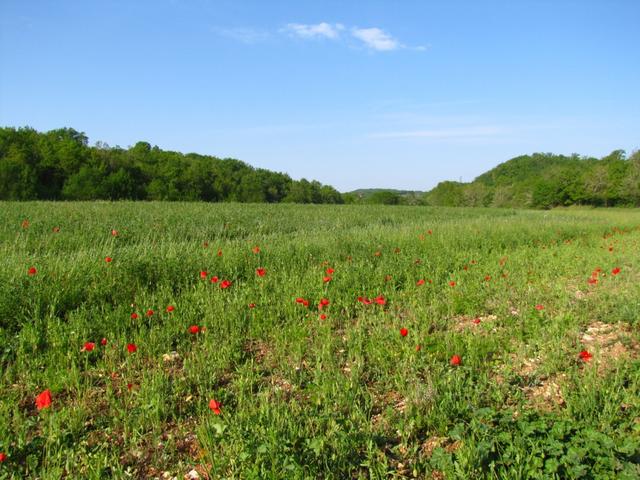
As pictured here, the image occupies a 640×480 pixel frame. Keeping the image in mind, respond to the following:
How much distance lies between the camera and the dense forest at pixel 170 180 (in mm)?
46125

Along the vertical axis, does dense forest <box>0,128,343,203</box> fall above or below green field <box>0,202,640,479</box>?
above

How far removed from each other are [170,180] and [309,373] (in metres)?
64.2

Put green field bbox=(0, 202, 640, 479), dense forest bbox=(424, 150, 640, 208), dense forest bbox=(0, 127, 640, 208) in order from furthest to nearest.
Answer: dense forest bbox=(424, 150, 640, 208) < dense forest bbox=(0, 127, 640, 208) < green field bbox=(0, 202, 640, 479)

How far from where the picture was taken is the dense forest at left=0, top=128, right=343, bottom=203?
1711 inches

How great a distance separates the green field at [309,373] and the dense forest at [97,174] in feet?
93.7

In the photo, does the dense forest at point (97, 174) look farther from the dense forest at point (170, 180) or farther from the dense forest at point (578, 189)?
the dense forest at point (578, 189)

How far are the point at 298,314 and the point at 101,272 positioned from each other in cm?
265

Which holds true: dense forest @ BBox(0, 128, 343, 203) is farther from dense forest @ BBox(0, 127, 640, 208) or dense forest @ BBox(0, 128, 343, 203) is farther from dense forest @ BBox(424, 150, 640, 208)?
dense forest @ BBox(424, 150, 640, 208)

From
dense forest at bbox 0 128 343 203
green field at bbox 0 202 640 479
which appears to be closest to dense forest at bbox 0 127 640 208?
dense forest at bbox 0 128 343 203

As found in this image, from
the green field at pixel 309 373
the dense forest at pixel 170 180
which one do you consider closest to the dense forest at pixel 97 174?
the dense forest at pixel 170 180

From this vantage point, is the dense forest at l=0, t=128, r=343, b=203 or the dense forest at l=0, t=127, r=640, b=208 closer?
the dense forest at l=0, t=128, r=343, b=203

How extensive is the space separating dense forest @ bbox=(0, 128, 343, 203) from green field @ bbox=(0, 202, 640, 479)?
93.7ft

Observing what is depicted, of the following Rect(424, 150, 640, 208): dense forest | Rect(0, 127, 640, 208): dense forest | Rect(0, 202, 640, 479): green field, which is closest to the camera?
Rect(0, 202, 640, 479): green field

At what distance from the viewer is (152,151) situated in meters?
73.4
